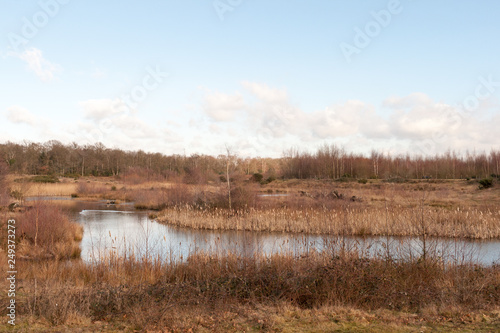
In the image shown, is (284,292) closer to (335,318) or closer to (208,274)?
(335,318)

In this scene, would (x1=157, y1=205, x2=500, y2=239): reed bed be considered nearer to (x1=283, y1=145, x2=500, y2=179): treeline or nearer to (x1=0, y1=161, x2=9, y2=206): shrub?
(x1=0, y1=161, x2=9, y2=206): shrub

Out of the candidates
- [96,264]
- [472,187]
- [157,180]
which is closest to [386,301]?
[96,264]

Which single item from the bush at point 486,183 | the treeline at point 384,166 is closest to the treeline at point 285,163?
the treeline at point 384,166

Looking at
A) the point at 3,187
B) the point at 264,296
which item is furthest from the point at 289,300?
the point at 3,187

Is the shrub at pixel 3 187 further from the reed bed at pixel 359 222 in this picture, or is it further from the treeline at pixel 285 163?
the treeline at pixel 285 163

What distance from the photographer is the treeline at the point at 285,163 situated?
51594mm

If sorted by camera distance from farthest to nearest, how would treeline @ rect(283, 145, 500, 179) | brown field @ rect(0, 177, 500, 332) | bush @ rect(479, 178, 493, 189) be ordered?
treeline @ rect(283, 145, 500, 179)
bush @ rect(479, 178, 493, 189)
brown field @ rect(0, 177, 500, 332)

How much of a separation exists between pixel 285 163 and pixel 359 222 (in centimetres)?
5050

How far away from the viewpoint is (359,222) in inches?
619

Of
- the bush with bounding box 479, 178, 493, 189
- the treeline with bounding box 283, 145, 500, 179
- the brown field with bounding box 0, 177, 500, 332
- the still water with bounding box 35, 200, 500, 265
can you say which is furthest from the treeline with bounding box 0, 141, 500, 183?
the brown field with bounding box 0, 177, 500, 332

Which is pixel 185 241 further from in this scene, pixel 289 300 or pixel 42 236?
pixel 289 300

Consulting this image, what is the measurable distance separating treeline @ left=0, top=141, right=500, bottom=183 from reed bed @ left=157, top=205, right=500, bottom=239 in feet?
94.1

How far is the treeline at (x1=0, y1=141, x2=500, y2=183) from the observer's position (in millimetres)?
51594

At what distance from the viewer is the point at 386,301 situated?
20.0 ft
